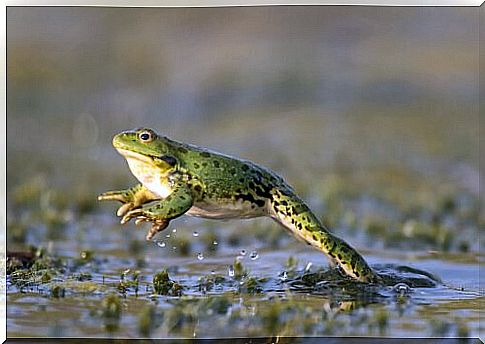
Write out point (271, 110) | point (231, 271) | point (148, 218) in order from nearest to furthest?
point (148, 218) → point (231, 271) → point (271, 110)

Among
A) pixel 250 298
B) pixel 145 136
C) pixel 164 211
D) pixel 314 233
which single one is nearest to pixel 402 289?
pixel 314 233

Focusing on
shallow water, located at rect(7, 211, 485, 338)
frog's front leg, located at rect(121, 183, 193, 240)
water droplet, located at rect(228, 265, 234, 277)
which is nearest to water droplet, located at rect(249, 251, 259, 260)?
shallow water, located at rect(7, 211, 485, 338)

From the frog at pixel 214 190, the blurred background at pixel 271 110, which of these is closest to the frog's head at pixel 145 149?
the frog at pixel 214 190

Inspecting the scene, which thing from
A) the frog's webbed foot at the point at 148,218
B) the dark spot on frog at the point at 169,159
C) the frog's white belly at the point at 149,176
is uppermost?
the dark spot on frog at the point at 169,159

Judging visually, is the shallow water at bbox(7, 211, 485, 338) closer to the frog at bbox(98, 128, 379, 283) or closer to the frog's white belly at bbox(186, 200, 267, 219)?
the frog at bbox(98, 128, 379, 283)

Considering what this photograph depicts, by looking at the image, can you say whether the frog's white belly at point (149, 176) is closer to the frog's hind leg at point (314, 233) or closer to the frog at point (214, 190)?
the frog at point (214, 190)

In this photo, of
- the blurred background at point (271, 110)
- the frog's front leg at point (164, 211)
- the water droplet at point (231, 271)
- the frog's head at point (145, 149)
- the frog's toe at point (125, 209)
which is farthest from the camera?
the blurred background at point (271, 110)

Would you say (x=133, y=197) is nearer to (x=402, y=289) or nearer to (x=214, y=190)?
(x=214, y=190)
